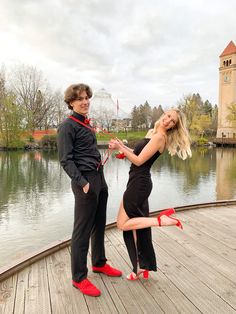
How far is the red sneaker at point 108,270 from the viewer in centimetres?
254

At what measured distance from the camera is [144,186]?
95.7 inches

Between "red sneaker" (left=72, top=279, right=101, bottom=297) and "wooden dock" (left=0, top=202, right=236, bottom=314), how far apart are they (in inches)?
1.5

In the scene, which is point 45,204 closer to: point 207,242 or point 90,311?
point 207,242

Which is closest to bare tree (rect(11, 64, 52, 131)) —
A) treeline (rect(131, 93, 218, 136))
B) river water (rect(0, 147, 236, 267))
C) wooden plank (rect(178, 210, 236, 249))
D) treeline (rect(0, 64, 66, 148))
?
treeline (rect(0, 64, 66, 148))

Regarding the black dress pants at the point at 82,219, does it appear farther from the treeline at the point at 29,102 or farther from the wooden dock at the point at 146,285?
the treeline at the point at 29,102

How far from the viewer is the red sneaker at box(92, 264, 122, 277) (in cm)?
254

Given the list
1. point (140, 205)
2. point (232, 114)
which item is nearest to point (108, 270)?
point (140, 205)

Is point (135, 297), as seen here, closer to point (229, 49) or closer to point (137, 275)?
point (137, 275)

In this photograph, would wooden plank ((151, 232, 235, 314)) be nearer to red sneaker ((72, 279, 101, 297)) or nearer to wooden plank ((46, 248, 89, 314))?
red sneaker ((72, 279, 101, 297))

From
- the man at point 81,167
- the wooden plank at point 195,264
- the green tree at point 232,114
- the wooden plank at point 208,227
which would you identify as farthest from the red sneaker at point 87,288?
the green tree at point 232,114

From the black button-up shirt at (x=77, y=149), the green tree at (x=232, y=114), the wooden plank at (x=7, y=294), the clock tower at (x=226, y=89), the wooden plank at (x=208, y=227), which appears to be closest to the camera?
the wooden plank at (x=7, y=294)

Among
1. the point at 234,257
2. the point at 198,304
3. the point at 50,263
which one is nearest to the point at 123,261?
the point at 50,263

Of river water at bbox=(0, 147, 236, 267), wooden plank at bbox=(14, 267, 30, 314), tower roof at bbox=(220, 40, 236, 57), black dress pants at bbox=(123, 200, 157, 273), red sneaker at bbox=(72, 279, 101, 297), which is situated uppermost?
tower roof at bbox=(220, 40, 236, 57)

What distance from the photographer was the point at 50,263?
275 cm
